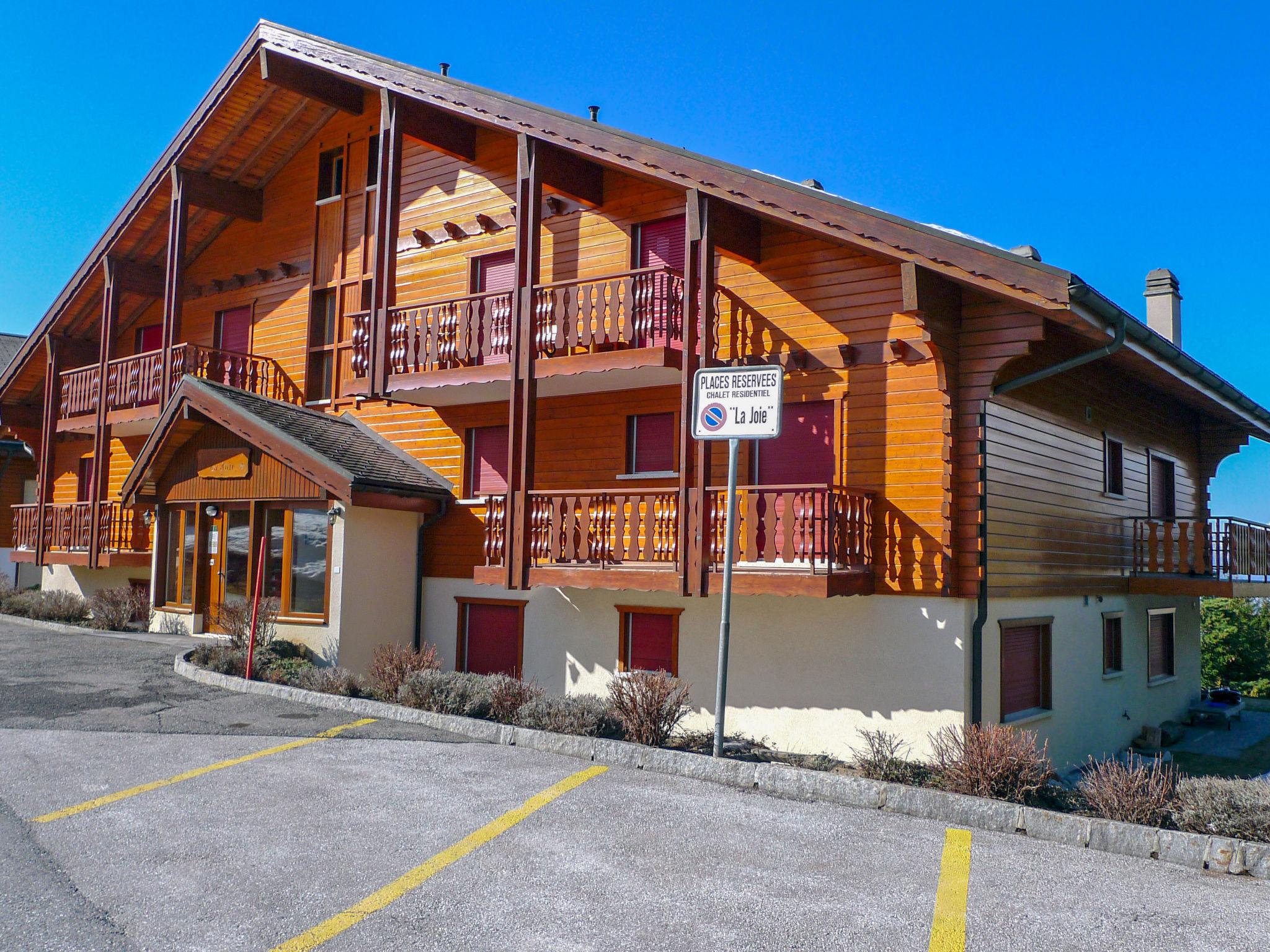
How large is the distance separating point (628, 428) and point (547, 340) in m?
1.66

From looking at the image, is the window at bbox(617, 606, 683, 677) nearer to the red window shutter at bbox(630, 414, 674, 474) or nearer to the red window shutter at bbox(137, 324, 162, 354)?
the red window shutter at bbox(630, 414, 674, 474)

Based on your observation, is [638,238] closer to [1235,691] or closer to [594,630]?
[594,630]

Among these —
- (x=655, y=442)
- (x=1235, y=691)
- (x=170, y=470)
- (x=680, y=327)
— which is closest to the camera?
(x=680, y=327)

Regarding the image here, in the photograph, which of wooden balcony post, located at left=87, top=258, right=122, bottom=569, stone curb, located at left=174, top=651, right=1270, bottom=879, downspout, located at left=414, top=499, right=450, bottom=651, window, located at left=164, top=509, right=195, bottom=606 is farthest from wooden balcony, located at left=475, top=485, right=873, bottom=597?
wooden balcony post, located at left=87, top=258, right=122, bottom=569

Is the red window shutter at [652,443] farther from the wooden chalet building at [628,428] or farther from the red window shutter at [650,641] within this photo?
the red window shutter at [650,641]

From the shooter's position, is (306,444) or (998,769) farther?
(306,444)

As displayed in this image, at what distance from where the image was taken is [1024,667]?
489 inches

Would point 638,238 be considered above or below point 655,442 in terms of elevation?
above

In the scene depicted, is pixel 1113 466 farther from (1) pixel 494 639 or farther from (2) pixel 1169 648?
(1) pixel 494 639

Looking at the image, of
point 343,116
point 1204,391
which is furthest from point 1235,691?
point 343,116

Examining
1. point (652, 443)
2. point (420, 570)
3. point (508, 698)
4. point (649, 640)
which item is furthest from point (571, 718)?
point (420, 570)

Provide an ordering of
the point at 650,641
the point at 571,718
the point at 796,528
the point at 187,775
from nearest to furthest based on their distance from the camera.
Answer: the point at 187,775 < the point at 571,718 < the point at 796,528 < the point at 650,641

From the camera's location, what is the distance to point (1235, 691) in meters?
20.6

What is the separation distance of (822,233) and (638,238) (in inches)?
145
